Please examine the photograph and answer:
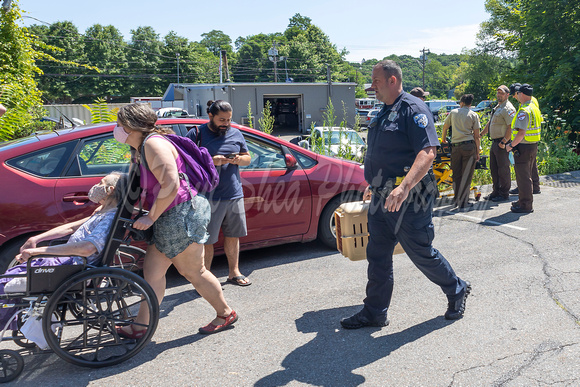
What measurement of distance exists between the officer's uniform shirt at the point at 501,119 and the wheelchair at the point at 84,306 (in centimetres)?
629

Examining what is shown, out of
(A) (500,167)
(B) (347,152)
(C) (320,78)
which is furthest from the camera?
(C) (320,78)

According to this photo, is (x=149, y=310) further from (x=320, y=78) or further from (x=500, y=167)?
(x=320, y=78)

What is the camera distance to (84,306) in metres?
3.05

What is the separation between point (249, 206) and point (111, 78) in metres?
69.3

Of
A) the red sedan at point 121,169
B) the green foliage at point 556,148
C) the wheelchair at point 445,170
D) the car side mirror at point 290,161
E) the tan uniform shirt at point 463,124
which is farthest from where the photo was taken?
the green foliage at point 556,148

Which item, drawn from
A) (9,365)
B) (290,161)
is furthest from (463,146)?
(9,365)

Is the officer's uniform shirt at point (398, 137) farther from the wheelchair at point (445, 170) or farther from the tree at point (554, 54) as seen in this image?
the tree at point (554, 54)

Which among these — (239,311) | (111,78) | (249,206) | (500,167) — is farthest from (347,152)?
(111,78)

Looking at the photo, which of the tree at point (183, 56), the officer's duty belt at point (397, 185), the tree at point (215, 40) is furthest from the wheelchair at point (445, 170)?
the tree at point (215, 40)

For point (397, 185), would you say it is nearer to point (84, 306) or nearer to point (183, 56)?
point (84, 306)

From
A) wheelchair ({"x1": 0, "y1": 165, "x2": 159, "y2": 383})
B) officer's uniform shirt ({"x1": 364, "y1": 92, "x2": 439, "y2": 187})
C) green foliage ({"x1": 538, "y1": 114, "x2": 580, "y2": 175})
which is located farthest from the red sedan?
green foliage ({"x1": 538, "y1": 114, "x2": 580, "y2": 175})

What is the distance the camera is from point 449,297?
12.2ft

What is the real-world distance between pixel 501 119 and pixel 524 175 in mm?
1155

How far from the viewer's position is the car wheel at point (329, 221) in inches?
216
